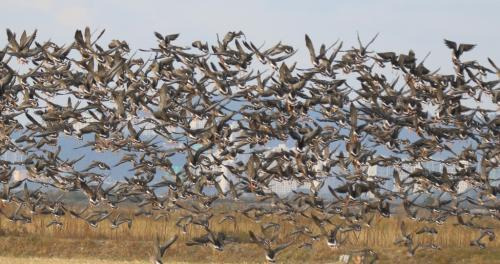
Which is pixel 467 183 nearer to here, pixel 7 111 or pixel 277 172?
pixel 277 172

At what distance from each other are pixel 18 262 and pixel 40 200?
626 centimetres

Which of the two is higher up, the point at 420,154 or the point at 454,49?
the point at 454,49

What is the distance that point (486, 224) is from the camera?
173 feet

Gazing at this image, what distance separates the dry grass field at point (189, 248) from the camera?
135 ft

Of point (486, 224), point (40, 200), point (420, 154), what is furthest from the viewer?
point (486, 224)

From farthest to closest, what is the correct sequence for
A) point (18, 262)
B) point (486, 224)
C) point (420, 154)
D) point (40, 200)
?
point (486, 224) → point (40, 200) → point (420, 154) → point (18, 262)

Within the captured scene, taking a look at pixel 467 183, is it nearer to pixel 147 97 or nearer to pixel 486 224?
pixel 147 97

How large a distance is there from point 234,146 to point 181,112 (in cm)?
238

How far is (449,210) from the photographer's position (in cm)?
3706

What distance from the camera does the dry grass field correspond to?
41.0 meters

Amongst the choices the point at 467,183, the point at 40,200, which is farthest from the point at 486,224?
the point at 40,200

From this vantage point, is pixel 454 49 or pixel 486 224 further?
pixel 486 224

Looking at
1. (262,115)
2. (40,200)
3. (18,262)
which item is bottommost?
(18,262)

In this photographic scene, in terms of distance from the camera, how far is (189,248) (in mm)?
42750
